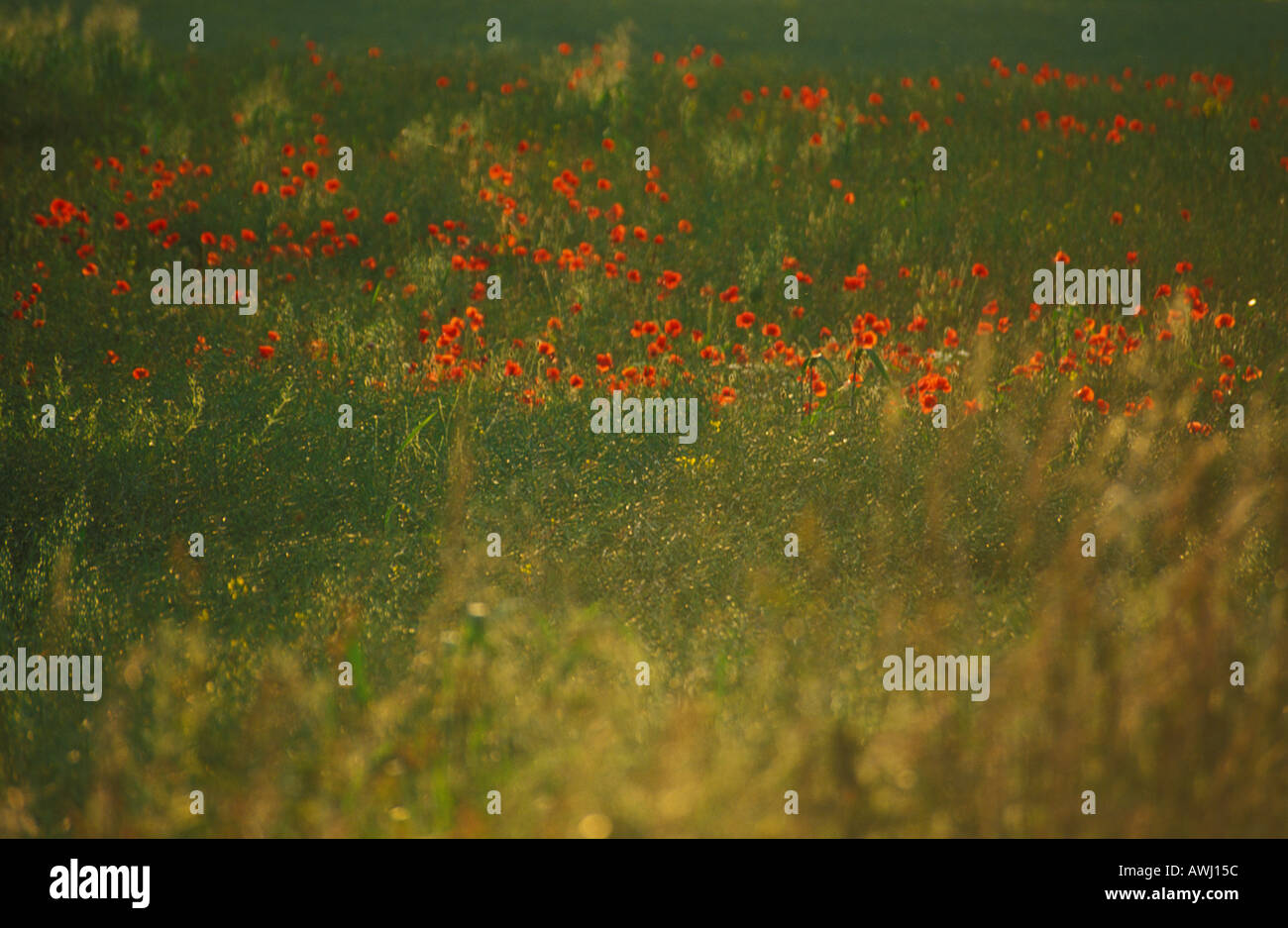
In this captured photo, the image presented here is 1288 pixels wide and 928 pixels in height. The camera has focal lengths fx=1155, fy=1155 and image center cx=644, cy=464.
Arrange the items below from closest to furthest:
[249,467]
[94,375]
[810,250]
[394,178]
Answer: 1. [249,467]
2. [94,375]
3. [810,250]
4. [394,178]

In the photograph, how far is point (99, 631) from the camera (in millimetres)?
3527

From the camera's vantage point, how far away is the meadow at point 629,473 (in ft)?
8.44

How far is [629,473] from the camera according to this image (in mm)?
4559

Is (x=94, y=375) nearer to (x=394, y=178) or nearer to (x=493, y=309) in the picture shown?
(x=493, y=309)

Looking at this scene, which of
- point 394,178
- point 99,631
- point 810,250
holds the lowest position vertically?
point 99,631

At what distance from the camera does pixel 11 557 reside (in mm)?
4086

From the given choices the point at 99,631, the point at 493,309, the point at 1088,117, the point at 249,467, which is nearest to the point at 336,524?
the point at 249,467

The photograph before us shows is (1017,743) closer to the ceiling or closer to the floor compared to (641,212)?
closer to the floor

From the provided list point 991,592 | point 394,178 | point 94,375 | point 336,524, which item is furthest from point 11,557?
point 394,178

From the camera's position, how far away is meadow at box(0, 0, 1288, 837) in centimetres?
257

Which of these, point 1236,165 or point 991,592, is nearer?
point 991,592

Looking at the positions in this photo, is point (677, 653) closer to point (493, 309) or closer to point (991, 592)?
point (991, 592)

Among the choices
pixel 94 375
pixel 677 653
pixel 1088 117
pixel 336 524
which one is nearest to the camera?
pixel 677 653

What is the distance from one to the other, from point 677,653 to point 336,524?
153 centimetres
